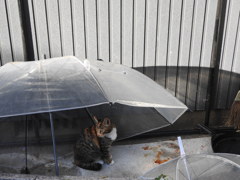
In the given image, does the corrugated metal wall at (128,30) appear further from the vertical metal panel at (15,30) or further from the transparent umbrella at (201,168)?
the transparent umbrella at (201,168)

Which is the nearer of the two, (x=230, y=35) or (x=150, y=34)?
(x=150, y=34)

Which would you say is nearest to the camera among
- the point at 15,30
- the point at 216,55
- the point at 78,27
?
the point at 15,30

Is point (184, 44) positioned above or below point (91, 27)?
below

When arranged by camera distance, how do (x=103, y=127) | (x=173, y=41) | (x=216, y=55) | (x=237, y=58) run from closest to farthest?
(x=103, y=127) → (x=173, y=41) → (x=216, y=55) → (x=237, y=58)

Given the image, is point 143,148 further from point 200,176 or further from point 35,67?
point 35,67

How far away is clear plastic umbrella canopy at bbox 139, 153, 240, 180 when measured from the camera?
1.71 meters

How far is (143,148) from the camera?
313cm

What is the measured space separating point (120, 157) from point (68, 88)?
5.26 ft

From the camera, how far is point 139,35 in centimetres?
314

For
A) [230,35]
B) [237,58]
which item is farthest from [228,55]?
[230,35]

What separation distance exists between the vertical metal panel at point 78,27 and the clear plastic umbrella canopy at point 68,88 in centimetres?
104

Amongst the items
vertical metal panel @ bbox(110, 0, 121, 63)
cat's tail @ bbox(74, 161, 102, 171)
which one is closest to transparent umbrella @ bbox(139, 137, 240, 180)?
cat's tail @ bbox(74, 161, 102, 171)

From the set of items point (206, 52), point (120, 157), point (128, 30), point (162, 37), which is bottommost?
point (120, 157)

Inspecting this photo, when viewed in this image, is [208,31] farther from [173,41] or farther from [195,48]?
[173,41]
